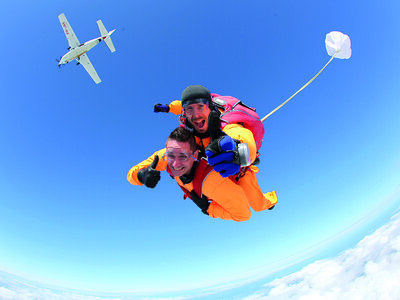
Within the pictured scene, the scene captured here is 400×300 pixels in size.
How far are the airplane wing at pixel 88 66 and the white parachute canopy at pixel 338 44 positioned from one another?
1933cm

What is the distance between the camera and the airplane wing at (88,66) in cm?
1722

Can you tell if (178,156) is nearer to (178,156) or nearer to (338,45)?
(178,156)

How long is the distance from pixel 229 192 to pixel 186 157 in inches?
31.4

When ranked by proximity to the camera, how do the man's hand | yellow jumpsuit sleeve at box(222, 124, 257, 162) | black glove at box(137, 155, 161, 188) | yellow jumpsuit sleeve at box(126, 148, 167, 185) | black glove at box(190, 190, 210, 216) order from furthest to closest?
black glove at box(190, 190, 210, 216)
yellow jumpsuit sleeve at box(126, 148, 167, 185)
black glove at box(137, 155, 161, 188)
yellow jumpsuit sleeve at box(222, 124, 257, 162)
the man's hand

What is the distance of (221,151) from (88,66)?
21.0 meters

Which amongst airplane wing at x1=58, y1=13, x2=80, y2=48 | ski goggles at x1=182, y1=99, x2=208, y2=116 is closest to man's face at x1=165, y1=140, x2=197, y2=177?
ski goggles at x1=182, y1=99, x2=208, y2=116

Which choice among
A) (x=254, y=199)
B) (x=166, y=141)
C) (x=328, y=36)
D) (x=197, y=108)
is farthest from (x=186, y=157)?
(x=328, y=36)

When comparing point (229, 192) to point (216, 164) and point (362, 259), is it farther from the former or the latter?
point (362, 259)

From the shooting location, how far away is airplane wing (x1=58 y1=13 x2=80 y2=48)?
1552 centimetres

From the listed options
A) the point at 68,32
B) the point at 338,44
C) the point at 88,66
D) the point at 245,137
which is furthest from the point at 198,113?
the point at 88,66

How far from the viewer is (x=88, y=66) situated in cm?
1797

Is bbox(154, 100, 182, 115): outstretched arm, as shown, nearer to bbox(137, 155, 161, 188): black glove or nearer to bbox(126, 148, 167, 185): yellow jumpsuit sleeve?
bbox(126, 148, 167, 185): yellow jumpsuit sleeve

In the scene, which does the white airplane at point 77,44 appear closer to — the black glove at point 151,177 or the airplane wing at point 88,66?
the airplane wing at point 88,66

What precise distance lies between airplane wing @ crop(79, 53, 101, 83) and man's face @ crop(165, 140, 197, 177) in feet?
63.0
